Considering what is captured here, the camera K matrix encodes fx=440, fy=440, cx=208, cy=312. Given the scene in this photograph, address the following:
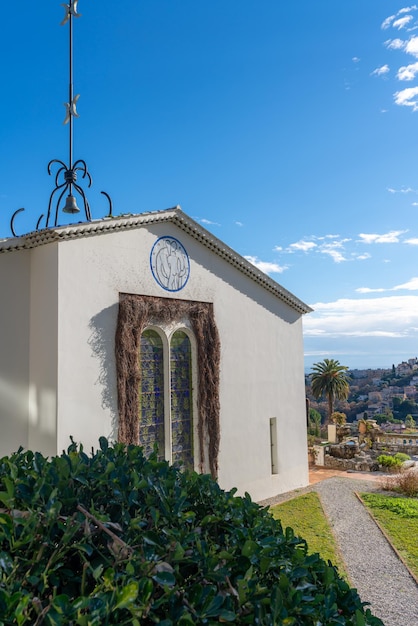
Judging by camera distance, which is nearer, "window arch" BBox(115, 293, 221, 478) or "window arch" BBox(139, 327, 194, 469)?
"window arch" BBox(115, 293, 221, 478)

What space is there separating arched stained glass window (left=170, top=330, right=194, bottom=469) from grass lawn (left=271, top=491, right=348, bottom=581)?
8.58ft

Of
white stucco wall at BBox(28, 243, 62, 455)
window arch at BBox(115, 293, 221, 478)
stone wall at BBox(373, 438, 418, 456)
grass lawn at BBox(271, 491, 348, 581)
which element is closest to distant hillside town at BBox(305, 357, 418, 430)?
stone wall at BBox(373, 438, 418, 456)

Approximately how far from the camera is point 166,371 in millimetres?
10641

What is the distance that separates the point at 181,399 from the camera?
11086 millimetres

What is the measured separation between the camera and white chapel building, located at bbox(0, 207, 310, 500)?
863 centimetres

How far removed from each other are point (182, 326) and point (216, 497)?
8.43 m

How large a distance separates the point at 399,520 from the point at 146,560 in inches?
446

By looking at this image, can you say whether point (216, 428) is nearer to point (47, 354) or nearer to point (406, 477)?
point (47, 354)

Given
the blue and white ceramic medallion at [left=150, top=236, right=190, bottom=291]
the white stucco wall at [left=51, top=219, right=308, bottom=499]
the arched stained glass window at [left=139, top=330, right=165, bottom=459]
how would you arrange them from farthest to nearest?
the blue and white ceramic medallion at [left=150, top=236, right=190, bottom=291]
the arched stained glass window at [left=139, top=330, right=165, bottom=459]
the white stucco wall at [left=51, top=219, right=308, bottom=499]

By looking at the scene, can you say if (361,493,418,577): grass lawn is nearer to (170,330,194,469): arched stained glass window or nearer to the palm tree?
(170,330,194,469): arched stained glass window

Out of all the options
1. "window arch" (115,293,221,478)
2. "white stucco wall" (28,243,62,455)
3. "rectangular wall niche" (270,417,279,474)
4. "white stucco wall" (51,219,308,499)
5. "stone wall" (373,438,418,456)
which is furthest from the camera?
"stone wall" (373,438,418,456)

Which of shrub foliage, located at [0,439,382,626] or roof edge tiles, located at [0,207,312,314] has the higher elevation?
roof edge tiles, located at [0,207,312,314]

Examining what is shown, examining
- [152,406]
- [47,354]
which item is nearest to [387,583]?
[152,406]

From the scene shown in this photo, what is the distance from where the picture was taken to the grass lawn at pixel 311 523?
895 centimetres
